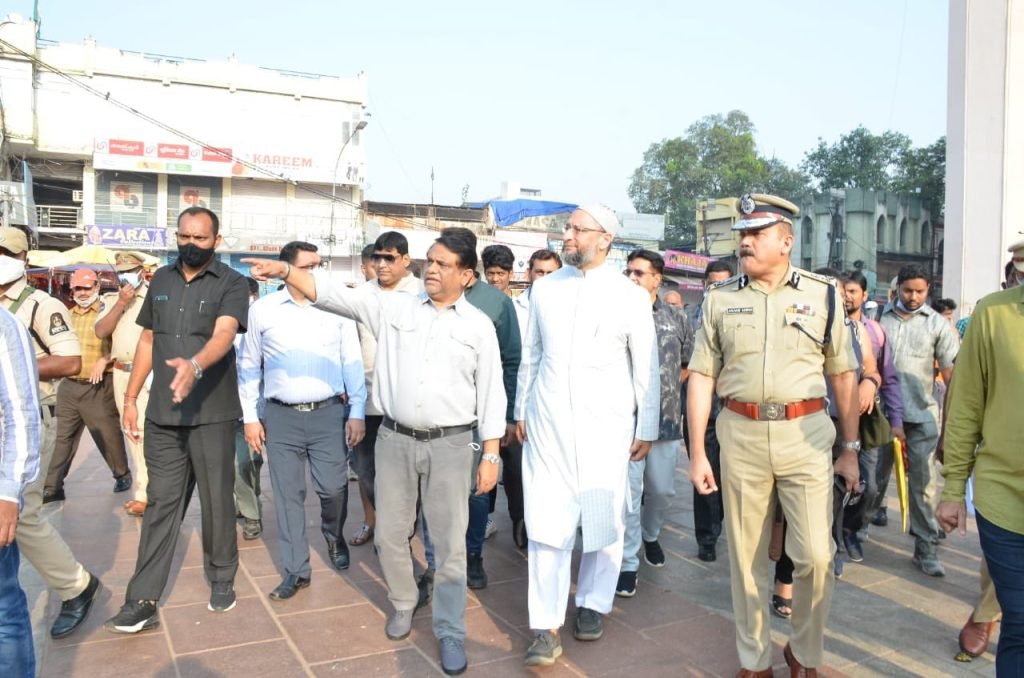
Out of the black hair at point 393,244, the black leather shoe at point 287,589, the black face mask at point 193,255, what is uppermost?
the black hair at point 393,244

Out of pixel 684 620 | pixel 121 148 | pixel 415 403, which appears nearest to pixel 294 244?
pixel 415 403

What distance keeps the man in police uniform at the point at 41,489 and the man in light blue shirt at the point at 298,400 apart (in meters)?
0.96

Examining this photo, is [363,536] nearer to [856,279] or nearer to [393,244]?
[393,244]

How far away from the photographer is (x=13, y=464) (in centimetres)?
266

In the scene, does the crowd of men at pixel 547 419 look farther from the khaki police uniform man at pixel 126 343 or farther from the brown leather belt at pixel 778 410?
the khaki police uniform man at pixel 126 343

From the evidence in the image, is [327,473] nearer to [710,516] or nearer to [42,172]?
[710,516]

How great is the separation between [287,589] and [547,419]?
1.82 m

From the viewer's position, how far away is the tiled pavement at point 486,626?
3.71m

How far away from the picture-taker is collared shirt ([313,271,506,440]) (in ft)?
12.6

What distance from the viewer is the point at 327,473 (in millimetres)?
4871

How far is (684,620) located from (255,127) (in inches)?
1387

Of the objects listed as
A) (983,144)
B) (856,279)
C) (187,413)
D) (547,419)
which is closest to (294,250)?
(187,413)

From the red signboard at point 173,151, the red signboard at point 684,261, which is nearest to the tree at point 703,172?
the red signboard at point 684,261

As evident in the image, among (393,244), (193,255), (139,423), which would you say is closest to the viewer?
(193,255)
